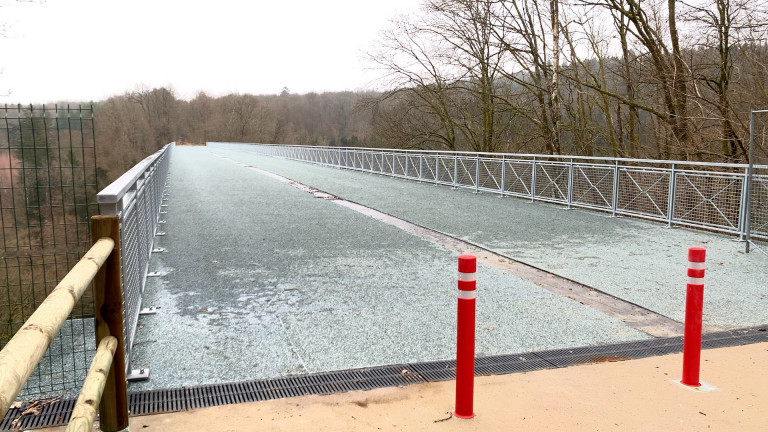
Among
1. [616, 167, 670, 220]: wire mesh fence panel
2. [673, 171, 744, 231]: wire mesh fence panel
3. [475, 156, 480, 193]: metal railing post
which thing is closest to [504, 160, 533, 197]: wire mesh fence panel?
[475, 156, 480, 193]: metal railing post

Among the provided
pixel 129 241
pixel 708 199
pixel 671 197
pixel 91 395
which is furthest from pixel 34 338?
pixel 671 197

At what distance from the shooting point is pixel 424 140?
2905cm

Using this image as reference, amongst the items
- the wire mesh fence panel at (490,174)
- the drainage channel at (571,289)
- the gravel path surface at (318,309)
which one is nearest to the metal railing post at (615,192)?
the wire mesh fence panel at (490,174)

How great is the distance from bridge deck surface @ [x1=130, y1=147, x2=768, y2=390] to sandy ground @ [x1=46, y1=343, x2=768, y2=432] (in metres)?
0.52

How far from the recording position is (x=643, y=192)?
38.6ft

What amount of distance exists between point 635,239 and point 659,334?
4.97m

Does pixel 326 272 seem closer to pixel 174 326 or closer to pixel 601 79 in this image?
pixel 174 326

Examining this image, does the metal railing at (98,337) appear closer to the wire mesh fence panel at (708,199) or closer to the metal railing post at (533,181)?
the wire mesh fence panel at (708,199)

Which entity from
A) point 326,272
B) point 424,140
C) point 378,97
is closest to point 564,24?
point 378,97

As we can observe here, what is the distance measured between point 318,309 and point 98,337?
2706 millimetres

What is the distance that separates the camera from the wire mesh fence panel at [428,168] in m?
19.8

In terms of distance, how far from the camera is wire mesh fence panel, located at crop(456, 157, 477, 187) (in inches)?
684

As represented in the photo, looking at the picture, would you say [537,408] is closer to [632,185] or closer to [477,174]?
[632,185]

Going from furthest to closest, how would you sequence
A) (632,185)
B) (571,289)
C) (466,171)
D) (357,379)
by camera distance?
(466,171) → (632,185) → (571,289) → (357,379)
